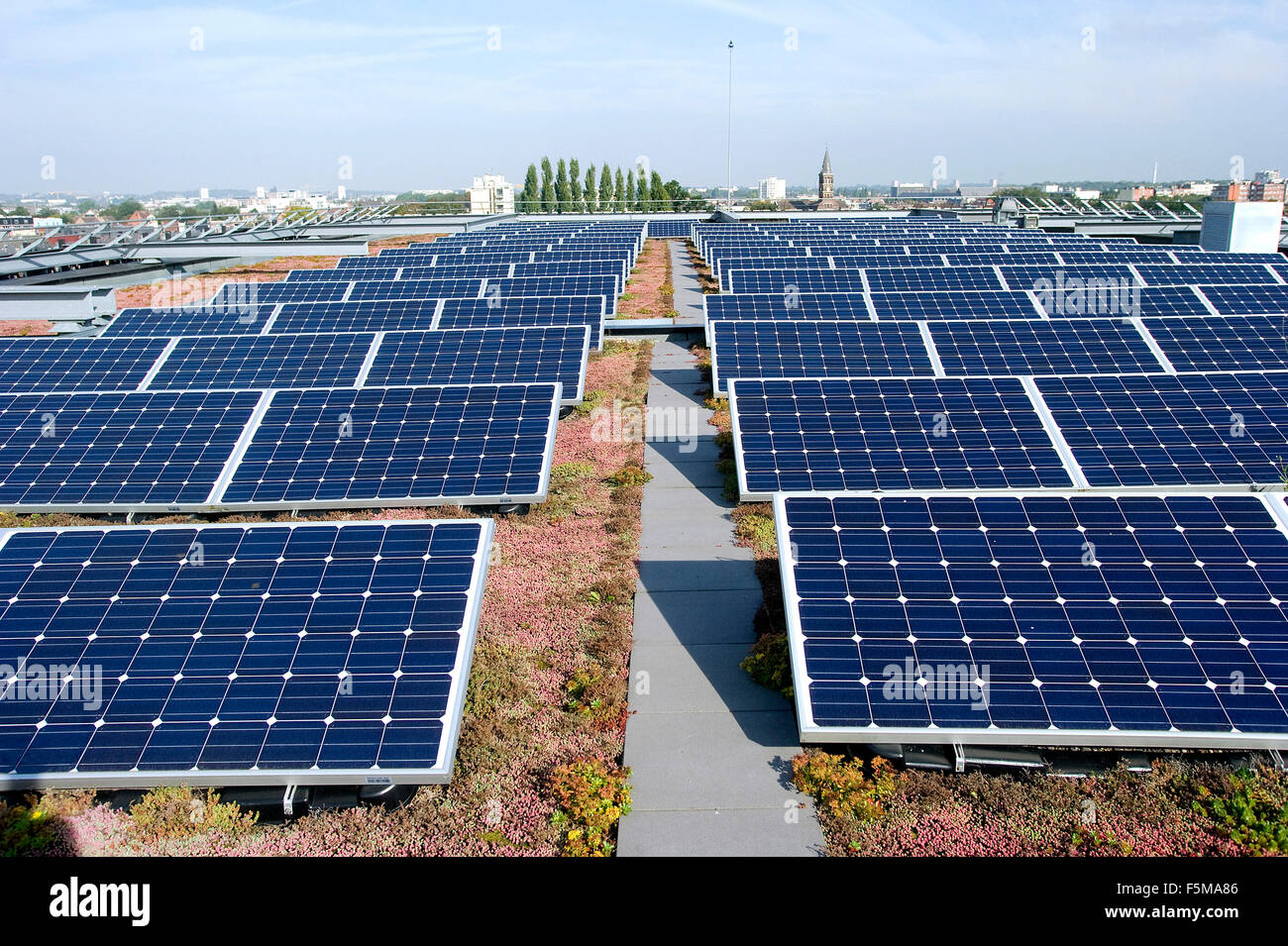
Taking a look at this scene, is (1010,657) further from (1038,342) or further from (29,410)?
(29,410)

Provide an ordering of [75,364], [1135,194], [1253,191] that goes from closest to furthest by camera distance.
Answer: [75,364]
[1253,191]
[1135,194]

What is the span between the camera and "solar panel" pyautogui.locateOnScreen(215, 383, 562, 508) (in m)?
12.7

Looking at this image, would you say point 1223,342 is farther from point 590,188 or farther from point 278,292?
point 590,188

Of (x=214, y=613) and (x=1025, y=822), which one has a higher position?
(x=214, y=613)

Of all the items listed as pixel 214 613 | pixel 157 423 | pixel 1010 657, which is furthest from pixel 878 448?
pixel 157 423

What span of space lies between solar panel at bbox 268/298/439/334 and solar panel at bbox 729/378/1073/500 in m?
13.1

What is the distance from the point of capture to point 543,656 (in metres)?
9.36

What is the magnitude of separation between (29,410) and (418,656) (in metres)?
11.8

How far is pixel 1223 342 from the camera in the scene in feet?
61.4

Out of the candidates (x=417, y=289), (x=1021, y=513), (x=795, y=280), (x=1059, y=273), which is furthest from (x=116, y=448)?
(x=1059, y=273)

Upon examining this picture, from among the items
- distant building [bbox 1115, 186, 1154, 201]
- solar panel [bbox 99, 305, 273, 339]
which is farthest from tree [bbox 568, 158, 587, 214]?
solar panel [bbox 99, 305, 273, 339]

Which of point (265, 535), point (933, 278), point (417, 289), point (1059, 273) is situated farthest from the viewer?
point (1059, 273)

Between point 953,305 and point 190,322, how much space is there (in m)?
23.5

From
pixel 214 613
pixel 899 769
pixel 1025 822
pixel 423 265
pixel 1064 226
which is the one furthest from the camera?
pixel 1064 226
